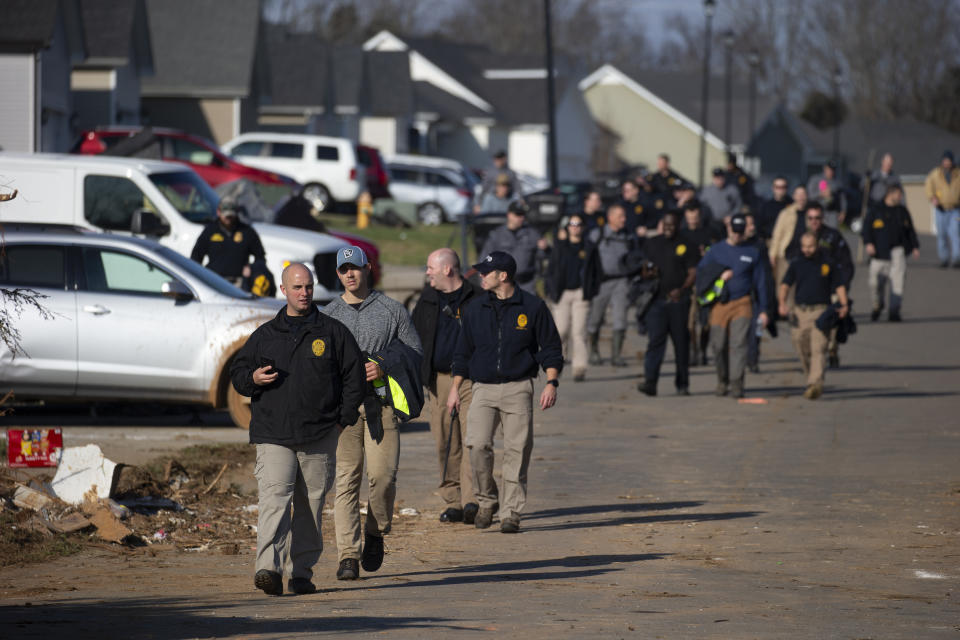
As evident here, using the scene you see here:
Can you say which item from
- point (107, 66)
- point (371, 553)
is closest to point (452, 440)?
point (371, 553)

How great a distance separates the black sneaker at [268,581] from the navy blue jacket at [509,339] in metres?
2.69

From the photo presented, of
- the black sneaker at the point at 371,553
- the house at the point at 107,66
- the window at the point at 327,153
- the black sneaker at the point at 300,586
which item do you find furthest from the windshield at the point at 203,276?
the window at the point at 327,153

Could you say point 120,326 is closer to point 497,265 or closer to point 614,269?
point 497,265

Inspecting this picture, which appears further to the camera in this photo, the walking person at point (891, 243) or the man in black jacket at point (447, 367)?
the walking person at point (891, 243)

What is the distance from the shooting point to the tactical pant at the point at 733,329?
16609mm

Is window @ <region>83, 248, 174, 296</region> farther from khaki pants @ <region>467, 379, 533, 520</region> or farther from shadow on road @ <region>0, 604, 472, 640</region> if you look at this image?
shadow on road @ <region>0, 604, 472, 640</region>

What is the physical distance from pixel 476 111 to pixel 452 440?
65096 millimetres

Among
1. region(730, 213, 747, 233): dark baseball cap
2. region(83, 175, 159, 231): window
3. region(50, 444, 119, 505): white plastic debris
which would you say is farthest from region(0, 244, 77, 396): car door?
region(730, 213, 747, 233): dark baseball cap

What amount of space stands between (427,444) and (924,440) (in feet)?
14.5

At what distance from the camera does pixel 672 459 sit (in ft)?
43.6

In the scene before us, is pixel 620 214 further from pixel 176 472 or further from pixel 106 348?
pixel 176 472

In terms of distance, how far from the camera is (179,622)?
7.42m

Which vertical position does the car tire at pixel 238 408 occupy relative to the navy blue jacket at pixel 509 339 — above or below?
below

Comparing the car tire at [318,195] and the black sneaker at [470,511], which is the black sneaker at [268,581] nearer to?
the black sneaker at [470,511]
